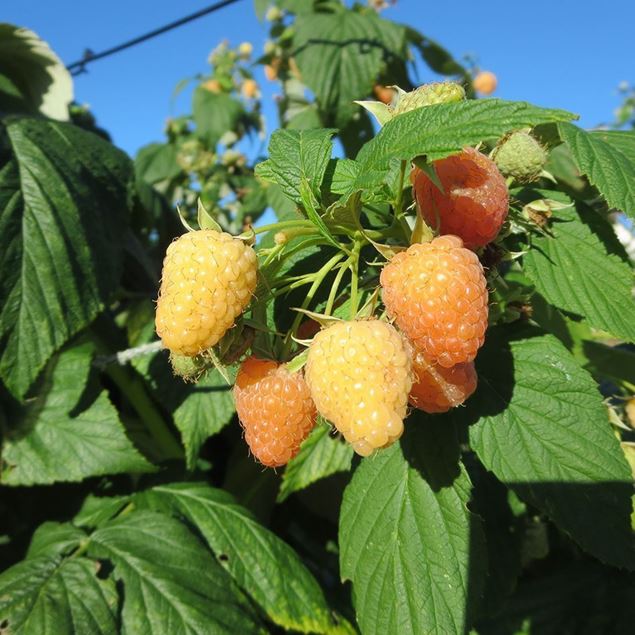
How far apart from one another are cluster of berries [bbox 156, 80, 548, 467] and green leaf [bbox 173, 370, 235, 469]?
0.62 m

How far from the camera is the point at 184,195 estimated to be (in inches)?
125

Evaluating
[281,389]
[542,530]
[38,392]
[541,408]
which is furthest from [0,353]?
[542,530]

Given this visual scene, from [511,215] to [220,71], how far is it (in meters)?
2.67

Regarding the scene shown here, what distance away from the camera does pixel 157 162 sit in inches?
122

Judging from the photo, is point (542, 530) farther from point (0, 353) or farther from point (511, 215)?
point (0, 353)

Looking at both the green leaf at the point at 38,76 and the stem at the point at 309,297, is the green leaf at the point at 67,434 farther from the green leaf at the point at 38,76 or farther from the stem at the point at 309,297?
the green leaf at the point at 38,76

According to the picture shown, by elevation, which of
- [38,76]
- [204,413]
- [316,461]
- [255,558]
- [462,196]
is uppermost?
[38,76]

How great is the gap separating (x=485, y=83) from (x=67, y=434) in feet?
7.73

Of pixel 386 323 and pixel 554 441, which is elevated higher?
pixel 386 323

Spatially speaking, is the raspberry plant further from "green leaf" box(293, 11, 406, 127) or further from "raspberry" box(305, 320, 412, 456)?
"green leaf" box(293, 11, 406, 127)

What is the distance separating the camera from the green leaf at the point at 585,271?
93cm

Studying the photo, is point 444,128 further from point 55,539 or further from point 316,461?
point 55,539

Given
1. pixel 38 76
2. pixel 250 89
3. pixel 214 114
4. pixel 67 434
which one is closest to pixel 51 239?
pixel 67 434

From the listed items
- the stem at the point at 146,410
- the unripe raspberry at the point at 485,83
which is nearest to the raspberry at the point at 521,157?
the stem at the point at 146,410
